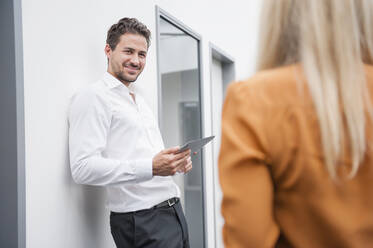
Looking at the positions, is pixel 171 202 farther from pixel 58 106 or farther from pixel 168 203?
pixel 58 106

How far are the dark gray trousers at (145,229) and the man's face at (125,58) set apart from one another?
686 mm

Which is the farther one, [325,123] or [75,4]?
[75,4]

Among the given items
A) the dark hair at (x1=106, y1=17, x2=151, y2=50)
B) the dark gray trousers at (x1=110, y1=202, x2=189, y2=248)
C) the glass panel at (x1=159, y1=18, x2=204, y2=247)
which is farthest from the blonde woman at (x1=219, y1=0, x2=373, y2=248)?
the glass panel at (x1=159, y1=18, x2=204, y2=247)

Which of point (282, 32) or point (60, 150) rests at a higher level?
point (282, 32)

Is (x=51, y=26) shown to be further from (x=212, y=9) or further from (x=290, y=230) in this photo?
(x=212, y=9)

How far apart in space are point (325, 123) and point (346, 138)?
0.06m

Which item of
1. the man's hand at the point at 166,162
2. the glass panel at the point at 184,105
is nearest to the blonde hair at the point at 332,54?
the man's hand at the point at 166,162

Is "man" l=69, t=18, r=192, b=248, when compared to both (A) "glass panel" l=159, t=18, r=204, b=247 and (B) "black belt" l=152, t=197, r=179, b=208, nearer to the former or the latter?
(B) "black belt" l=152, t=197, r=179, b=208

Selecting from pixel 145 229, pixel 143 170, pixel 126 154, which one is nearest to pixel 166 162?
pixel 143 170

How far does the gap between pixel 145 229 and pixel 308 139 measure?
3.57 feet

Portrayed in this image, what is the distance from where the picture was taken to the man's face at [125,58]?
5.28ft

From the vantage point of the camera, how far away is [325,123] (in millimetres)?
565

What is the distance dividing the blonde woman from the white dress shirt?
2.72 feet

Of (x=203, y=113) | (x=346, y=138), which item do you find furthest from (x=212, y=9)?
(x=346, y=138)
